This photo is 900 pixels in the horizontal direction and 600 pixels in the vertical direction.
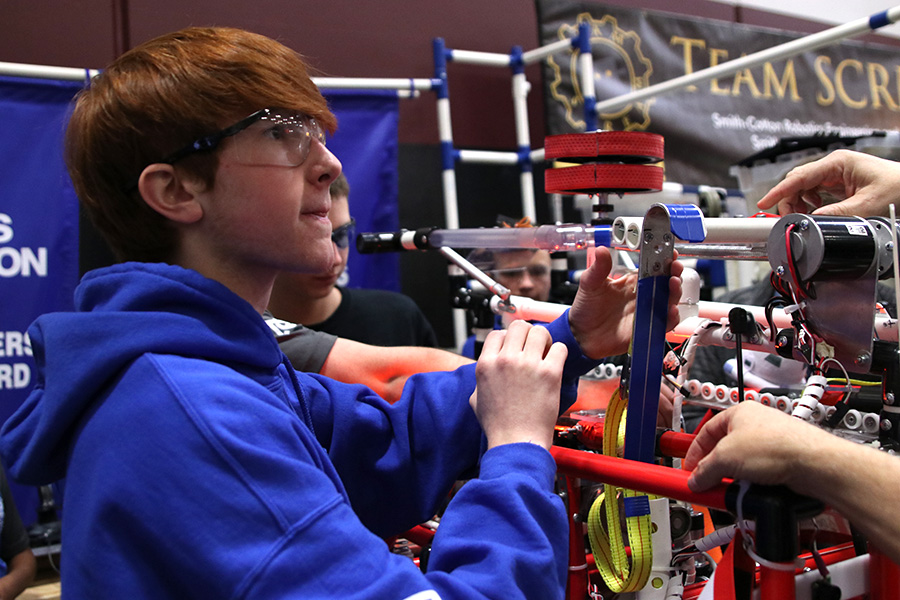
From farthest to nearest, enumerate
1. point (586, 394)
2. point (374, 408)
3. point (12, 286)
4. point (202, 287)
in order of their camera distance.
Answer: point (12, 286) → point (586, 394) → point (374, 408) → point (202, 287)

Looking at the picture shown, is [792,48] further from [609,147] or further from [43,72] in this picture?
[43,72]

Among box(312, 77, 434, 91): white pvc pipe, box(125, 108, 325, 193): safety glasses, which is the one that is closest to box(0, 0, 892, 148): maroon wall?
box(312, 77, 434, 91): white pvc pipe

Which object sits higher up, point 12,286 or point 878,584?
point 12,286

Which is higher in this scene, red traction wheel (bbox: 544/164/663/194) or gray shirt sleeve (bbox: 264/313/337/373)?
red traction wheel (bbox: 544/164/663/194)

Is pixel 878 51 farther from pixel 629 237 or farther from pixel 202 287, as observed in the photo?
pixel 202 287

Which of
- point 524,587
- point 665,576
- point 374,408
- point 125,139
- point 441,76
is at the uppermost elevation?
point 441,76

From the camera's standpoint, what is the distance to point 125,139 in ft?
3.04

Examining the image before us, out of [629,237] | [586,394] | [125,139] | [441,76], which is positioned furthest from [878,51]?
[125,139]

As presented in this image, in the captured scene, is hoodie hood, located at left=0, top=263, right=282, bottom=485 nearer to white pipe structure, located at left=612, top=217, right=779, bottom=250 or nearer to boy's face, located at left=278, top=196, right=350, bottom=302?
white pipe structure, located at left=612, top=217, right=779, bottom=250

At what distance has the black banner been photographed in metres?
3.60

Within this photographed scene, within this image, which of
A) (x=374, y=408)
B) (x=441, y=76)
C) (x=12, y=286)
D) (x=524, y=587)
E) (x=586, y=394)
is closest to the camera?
(x=524, y=587)

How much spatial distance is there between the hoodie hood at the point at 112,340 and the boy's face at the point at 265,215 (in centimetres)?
8

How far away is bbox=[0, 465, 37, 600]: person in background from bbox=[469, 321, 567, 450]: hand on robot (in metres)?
1.75

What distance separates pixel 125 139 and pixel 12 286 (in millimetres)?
1839
